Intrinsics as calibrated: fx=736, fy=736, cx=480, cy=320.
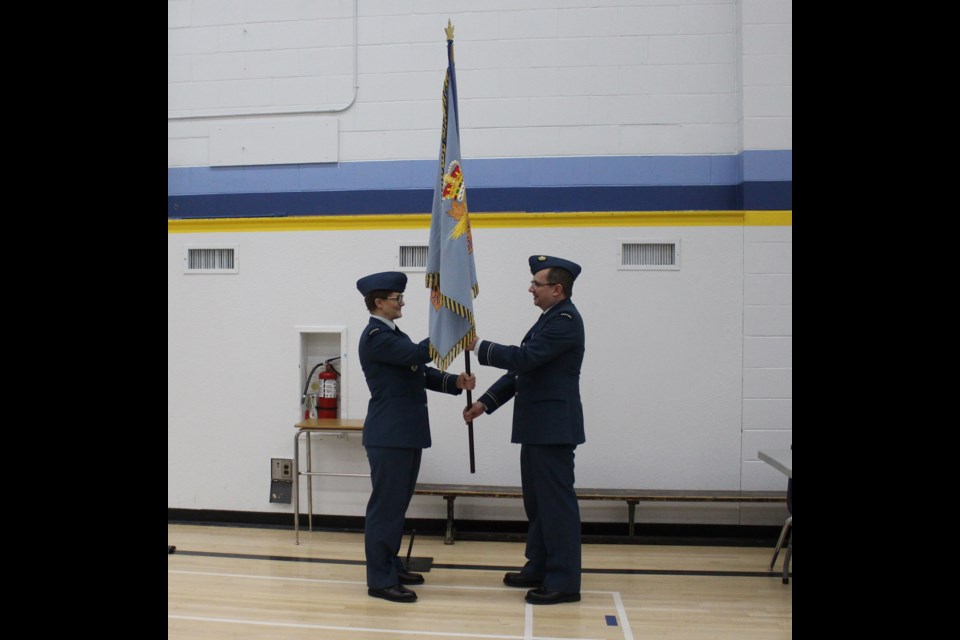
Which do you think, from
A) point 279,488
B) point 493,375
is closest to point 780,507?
point 493,375

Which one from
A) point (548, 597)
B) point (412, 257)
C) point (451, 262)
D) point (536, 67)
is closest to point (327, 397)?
point (412, 257)

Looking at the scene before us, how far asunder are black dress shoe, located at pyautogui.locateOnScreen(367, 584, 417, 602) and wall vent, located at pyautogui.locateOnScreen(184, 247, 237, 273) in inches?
89.0

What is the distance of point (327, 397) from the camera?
173 inches

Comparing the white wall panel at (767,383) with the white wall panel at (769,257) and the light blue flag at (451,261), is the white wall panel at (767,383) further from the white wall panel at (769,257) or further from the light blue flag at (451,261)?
the light blue flag at (451,261)

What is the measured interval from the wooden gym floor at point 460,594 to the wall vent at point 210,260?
5.26ft

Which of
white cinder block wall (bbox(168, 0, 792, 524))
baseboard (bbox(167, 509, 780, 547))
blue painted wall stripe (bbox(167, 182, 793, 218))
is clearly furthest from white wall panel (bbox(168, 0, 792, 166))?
baseboard (bbox(167, 509, 780, 547))

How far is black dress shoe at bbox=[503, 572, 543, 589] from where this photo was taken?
3471 millimetres

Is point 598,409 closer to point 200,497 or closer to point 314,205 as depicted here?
point 314,205

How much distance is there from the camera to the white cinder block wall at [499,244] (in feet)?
13.9

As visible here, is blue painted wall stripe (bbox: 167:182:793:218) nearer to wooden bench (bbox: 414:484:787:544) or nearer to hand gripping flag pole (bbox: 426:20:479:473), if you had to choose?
hand gripping flag pole (bbox: 426:20:479:473)

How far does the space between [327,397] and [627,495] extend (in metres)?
1.83

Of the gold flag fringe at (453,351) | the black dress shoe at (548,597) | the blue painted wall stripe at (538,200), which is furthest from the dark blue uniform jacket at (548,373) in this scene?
the blue painted wall stripe at (538,200)

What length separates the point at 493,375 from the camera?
4332 millimetres
